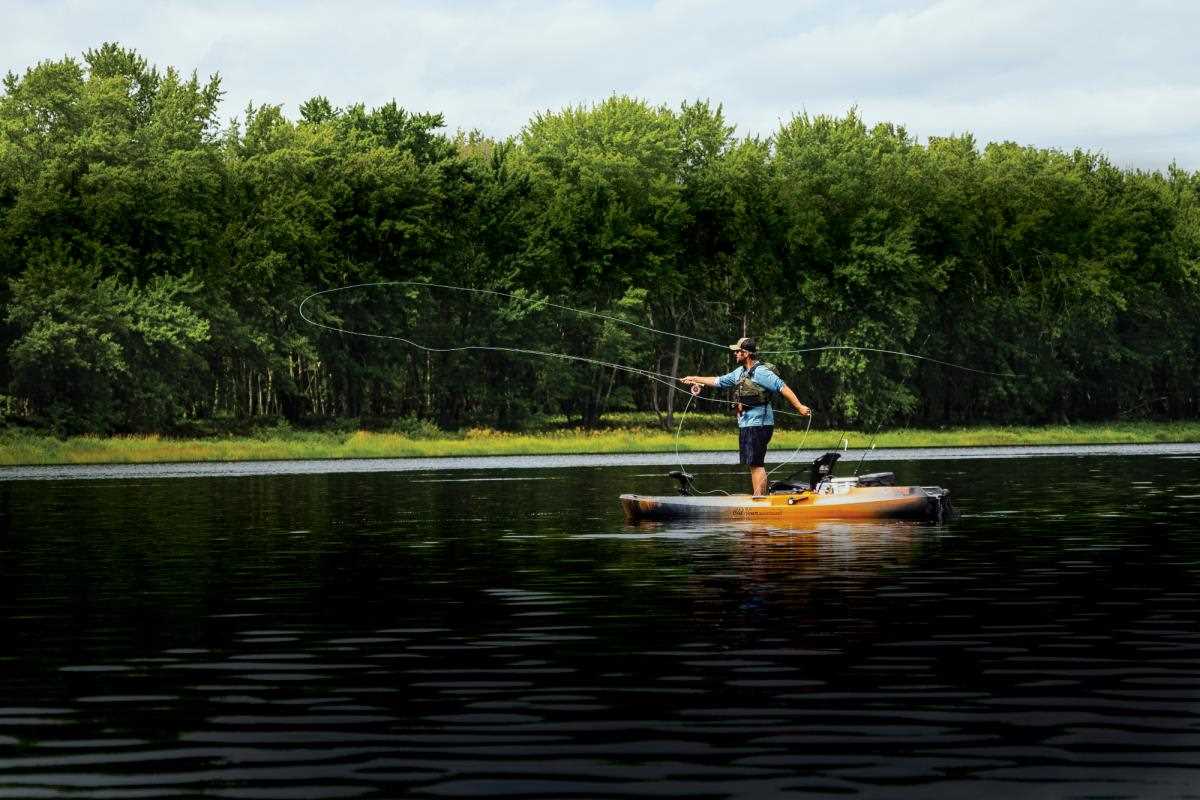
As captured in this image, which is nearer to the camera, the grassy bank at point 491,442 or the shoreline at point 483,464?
the shoreline at point 483,464

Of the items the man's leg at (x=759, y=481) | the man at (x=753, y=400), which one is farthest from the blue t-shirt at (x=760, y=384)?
the man's leg at (x=759, y=481)

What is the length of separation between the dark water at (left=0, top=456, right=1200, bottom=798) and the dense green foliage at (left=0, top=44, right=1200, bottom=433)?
54964 millimetres

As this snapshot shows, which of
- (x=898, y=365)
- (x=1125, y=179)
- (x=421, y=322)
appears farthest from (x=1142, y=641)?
(x=1125, y=179)

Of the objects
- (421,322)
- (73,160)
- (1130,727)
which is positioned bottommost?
(1130,727)

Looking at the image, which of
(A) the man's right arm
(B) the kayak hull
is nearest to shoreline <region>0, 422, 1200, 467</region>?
(B) the kayak hull

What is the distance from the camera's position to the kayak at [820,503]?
99.2ft

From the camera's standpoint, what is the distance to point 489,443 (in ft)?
282

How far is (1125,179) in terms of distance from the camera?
114 m

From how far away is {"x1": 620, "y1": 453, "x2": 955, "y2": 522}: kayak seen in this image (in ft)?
99.2

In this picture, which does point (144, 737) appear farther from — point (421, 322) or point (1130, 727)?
point (421, 322)

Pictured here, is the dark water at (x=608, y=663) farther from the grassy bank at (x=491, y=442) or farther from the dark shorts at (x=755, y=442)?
the grassy bank at (x=491, y=442)

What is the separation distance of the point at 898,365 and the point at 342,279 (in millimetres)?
30717

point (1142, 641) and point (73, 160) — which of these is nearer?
point (1142, 641)

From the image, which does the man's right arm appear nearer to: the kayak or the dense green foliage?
the kayak
